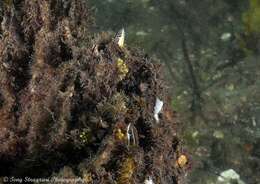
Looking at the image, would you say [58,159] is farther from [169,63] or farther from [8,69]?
[169,63]

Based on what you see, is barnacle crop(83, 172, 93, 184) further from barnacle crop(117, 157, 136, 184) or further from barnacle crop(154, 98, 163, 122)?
barnacle crop(154, 98, 163, 122)

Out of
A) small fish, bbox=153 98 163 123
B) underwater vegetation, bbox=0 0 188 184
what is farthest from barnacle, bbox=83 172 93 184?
small fish, bbox=153 98 163 123

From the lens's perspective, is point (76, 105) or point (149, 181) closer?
point (149, 181)

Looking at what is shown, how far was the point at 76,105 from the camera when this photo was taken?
3262mm

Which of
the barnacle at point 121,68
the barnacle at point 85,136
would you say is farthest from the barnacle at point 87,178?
the barnacle at point 121,68

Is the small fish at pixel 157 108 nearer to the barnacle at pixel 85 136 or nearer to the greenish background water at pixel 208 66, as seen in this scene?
the barnacle at pixel 85 136

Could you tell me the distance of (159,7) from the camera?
7.54m

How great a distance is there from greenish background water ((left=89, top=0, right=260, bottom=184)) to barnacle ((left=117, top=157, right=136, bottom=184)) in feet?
5.37

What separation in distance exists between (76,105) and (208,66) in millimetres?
3676

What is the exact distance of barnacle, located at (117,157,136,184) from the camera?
9.33 ft

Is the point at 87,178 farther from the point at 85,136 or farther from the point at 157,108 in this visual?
the point at 157,108

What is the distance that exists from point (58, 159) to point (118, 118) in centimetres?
66

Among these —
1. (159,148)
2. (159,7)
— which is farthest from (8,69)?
(159,7)

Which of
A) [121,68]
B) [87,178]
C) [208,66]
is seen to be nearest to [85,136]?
[87,178]
